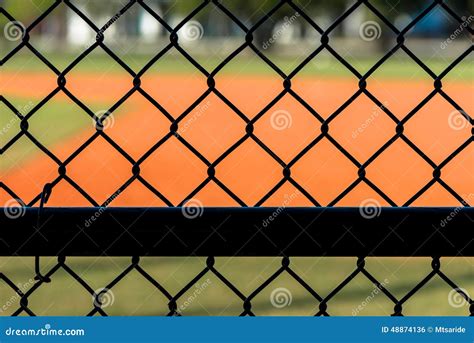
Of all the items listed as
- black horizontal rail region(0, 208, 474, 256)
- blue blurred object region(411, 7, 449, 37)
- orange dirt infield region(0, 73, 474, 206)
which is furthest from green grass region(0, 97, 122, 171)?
blue blurred object region(411, 7, 449, 37)

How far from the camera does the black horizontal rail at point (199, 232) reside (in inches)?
42.0

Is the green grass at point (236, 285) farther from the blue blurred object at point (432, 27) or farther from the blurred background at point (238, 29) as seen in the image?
the blue blurred object at point (432, 27)

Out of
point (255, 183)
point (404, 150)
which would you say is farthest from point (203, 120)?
point (255, 183)

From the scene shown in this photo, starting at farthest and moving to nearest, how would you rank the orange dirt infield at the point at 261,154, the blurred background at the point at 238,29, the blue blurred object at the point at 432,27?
the blue blurred object at the point at 432,27 < the blurred background at the point at 238,29 < the orange dirt infield at the point at 261,154

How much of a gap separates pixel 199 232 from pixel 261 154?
9519 mm

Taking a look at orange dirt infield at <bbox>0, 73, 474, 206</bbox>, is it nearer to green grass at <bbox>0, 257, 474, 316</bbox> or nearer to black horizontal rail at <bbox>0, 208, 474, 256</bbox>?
green grass at <bbox>0, 257, 474, 316</bbox>

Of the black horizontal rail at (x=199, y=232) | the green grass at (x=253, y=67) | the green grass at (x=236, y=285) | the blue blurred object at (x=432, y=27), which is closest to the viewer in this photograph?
the black horizontal rail at (x=199, y=232)

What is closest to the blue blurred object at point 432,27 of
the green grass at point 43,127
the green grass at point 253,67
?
the green grass at point 253,67

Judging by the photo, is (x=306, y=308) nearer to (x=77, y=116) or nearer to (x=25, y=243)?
(x=25, y=243)

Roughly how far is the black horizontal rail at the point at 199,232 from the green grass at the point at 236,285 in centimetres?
231

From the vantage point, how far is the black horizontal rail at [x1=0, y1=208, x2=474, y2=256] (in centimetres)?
107

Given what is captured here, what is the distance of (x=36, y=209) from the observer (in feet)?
3.51

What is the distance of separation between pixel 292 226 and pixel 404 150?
10131 mm

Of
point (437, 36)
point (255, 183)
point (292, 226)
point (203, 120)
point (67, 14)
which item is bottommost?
point (292, 226)
